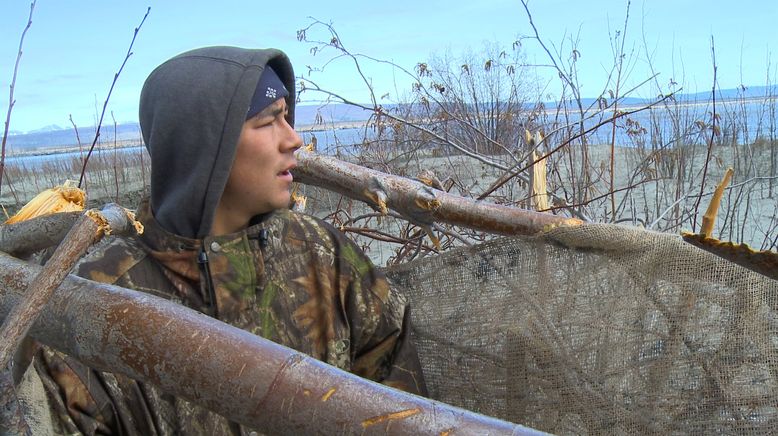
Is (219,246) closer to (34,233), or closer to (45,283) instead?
(34,233)

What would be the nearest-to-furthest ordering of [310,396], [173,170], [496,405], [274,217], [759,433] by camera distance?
[310,396] → [759,433] → [173,170] → [274,217] → [496,405]

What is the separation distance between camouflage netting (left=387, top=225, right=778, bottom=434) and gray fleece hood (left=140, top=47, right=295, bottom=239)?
680mm

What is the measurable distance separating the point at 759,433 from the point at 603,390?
347 mm

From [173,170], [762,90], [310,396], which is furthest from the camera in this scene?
[762,90]

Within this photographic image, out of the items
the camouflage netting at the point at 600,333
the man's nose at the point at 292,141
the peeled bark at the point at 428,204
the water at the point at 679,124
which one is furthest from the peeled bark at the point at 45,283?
the water at the point at 679,124

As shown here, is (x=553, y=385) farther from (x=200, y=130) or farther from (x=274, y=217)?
(x=200, y=130)

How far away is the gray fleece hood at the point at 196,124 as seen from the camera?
1526 millimetres

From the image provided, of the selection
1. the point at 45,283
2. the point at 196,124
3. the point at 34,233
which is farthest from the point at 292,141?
the point at 45,283

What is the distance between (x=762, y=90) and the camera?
300 inches

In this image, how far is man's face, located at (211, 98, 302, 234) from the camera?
1.61 meters

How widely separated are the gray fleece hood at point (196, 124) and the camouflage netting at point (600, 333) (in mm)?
680

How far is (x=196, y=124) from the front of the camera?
1.53 m

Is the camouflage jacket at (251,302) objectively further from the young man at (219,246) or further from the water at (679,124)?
the water at (679,124)

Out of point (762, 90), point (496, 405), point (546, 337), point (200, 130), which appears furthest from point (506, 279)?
point (762, 90)
